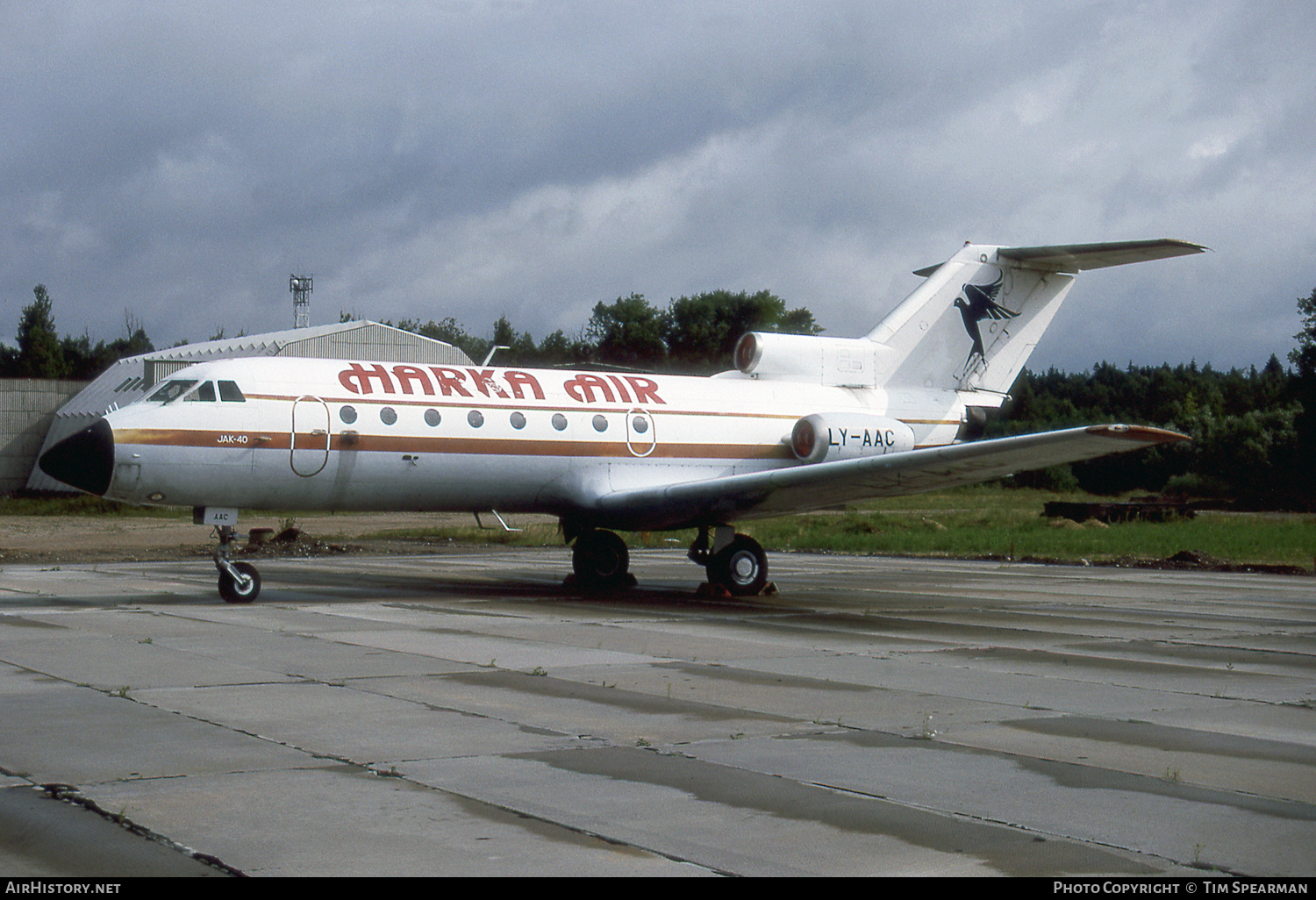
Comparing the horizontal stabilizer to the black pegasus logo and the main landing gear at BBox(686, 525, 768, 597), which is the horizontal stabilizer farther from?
the main landing gear at BBox(686, 525, 768, 597)

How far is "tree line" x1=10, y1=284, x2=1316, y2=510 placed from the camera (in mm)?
64938

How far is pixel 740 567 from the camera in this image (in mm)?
19172

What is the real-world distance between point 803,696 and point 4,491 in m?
57.0

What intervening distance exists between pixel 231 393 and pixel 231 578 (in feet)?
8.24

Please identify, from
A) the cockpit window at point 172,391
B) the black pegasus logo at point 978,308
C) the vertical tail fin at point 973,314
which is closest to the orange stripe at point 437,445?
the cockpit window at point 172,391

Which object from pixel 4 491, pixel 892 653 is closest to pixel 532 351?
pixel 4 491

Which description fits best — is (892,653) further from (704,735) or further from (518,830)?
(518,830)

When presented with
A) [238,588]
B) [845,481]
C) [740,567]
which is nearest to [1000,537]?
[740,567]

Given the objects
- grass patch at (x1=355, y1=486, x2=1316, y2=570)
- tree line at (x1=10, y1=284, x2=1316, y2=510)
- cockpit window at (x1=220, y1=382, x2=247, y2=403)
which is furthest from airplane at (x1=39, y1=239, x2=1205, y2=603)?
tree line at (x1=10, y1=284, x2=1316, y2=510)

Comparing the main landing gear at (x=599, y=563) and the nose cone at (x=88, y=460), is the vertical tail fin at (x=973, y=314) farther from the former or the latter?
the nose cone at (x=88, y=460)

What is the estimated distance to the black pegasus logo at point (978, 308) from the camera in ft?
72.5

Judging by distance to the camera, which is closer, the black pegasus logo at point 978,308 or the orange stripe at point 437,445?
the orange stripe at point 437,445

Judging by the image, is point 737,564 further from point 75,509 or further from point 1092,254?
point 75,509

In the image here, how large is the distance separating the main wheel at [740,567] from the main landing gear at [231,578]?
6839mm
